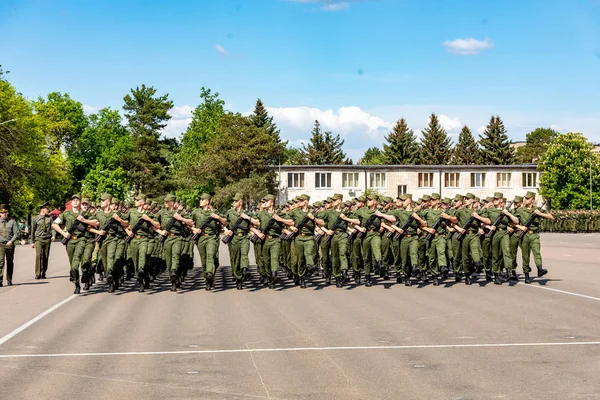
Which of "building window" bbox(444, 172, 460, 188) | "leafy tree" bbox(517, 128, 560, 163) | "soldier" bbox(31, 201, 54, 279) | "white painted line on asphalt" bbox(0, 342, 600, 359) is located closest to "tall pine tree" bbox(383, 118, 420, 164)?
"building window" bbox(444, 172, 460, 188)

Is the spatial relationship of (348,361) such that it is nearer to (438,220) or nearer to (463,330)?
(463,330)

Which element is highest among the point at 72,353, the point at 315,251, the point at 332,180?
the point at 332,180

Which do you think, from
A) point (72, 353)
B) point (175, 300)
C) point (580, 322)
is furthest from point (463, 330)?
point (175, 300)

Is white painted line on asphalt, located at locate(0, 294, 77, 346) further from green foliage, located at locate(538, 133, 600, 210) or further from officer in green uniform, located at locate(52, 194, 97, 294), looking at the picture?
green foliage, located at locate(538, 133, 600, 210)

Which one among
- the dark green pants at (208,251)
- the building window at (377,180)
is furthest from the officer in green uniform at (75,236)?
the building window at (377,180)

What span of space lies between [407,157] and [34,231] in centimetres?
9280

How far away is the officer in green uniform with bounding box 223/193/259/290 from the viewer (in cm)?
1773

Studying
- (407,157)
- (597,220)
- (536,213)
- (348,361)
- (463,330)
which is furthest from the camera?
(407,157)

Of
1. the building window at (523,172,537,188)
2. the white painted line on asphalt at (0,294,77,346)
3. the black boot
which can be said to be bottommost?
the white painted line on asphalt at (0,294,77,346)

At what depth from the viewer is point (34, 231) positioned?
2262 cm

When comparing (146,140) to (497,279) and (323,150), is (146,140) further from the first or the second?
(497,279)

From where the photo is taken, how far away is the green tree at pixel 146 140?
97.1 meters

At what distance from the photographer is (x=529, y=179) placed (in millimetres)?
95062

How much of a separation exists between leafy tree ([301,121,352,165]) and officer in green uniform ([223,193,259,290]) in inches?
3765
